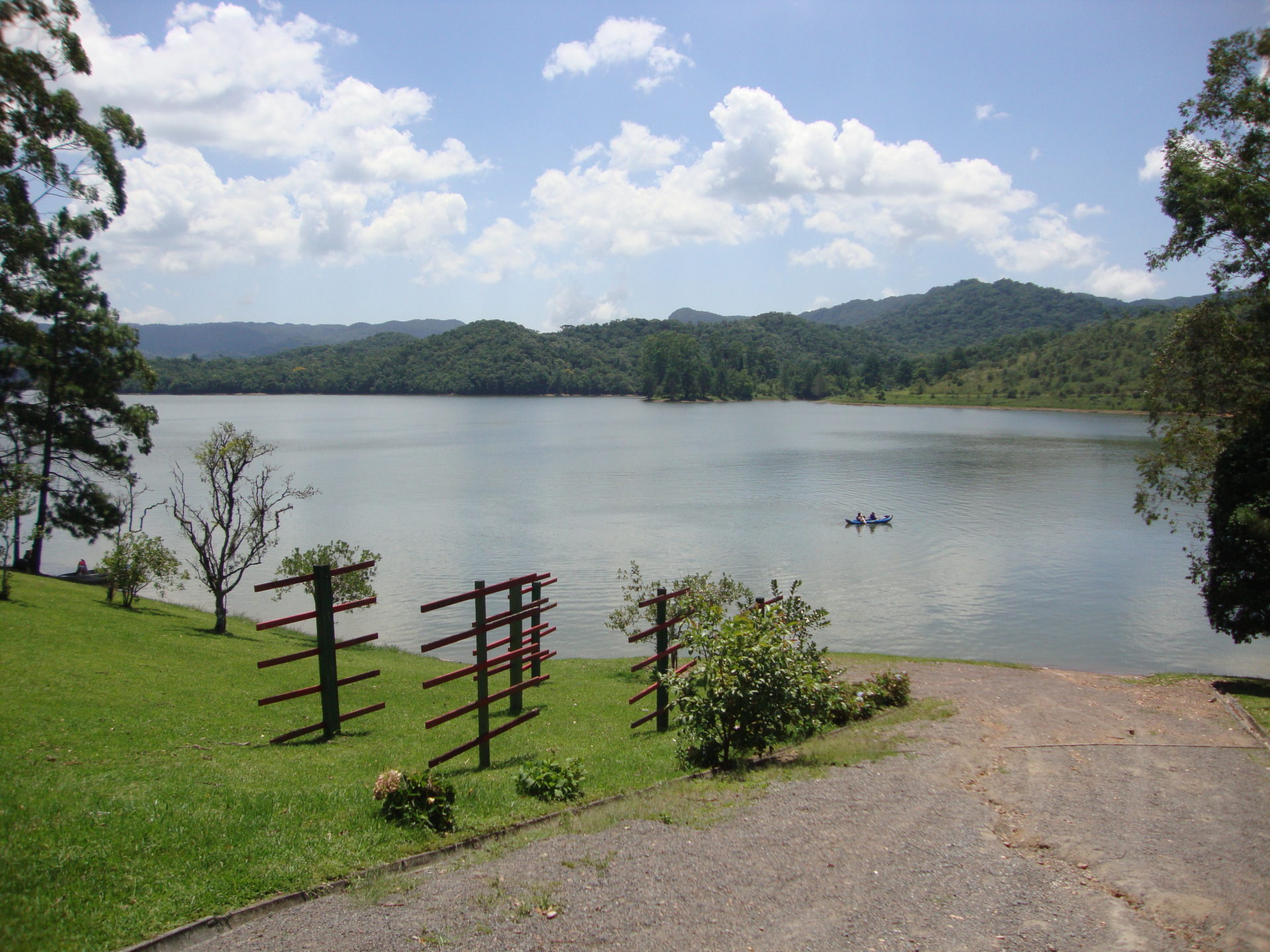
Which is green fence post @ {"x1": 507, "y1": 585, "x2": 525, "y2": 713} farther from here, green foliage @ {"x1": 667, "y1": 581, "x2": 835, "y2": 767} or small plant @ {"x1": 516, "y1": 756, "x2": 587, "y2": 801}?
green foliage @ {"x1": 667, "y1": 581, "x2": 835, "y2": 767}

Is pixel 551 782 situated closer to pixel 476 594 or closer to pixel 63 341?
pixel 476 594

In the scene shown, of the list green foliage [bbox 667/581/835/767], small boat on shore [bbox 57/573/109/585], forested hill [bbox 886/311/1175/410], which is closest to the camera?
green foliage [bbox 667/581/835/767]

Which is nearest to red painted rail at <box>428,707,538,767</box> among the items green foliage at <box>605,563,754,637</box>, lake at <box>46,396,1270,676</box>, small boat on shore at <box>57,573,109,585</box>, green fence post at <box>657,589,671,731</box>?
green fence post at <box>657,589,671,731</box>

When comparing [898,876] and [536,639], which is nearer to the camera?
[898,876]

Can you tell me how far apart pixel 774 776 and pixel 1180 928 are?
13.4 ft

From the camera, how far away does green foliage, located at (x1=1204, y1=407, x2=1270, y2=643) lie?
52.3ft

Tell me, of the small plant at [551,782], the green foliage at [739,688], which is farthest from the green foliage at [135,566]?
the green foliage at [739,688]

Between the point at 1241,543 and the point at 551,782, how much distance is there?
52.2 ft

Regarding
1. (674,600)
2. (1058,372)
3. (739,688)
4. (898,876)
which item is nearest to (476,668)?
(739,688)

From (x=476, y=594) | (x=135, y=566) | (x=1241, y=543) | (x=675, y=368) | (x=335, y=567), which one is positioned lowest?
(x=335, y=567)

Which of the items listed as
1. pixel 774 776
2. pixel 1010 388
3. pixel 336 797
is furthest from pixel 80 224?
pixel 1010 388

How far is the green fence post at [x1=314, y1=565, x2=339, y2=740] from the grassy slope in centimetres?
38

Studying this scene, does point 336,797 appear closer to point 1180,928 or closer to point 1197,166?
point 1180,928

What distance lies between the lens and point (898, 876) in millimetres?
6531
